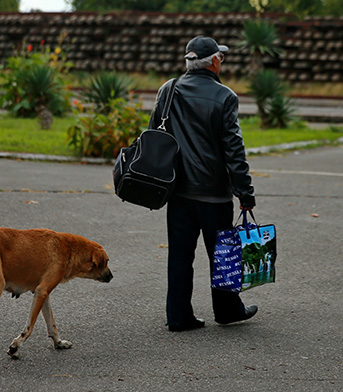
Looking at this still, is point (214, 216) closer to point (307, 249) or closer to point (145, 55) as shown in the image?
point (307, 249)

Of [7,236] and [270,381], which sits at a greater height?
[7,236]

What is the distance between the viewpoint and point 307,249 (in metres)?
7.36

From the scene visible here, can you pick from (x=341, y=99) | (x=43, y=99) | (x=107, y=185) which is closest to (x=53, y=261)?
(x=107, y=185)

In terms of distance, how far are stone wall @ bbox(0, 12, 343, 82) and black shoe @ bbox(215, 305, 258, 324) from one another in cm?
2389

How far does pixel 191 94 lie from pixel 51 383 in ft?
6.65

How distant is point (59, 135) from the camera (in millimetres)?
14414

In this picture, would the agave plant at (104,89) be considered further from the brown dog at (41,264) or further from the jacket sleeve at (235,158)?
the brown dog at (41,264)

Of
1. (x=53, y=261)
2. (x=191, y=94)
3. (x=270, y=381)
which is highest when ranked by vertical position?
(x=191, y=94)

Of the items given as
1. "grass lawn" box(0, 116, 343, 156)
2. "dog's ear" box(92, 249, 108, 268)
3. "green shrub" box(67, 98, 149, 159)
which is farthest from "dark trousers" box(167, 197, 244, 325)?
"grass lawn" box(0, 116, 343, 156)

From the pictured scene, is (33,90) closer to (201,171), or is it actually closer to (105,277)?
(201,171)

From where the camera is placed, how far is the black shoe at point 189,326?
5090 millimetres

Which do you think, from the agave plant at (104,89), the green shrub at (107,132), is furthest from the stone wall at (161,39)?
the green shrub at (107,132)

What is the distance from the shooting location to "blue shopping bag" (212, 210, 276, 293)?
191 inches

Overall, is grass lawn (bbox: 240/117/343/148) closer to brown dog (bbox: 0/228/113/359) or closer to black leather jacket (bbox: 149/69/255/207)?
black leather jacket (bbox: 149/69/255/207)
